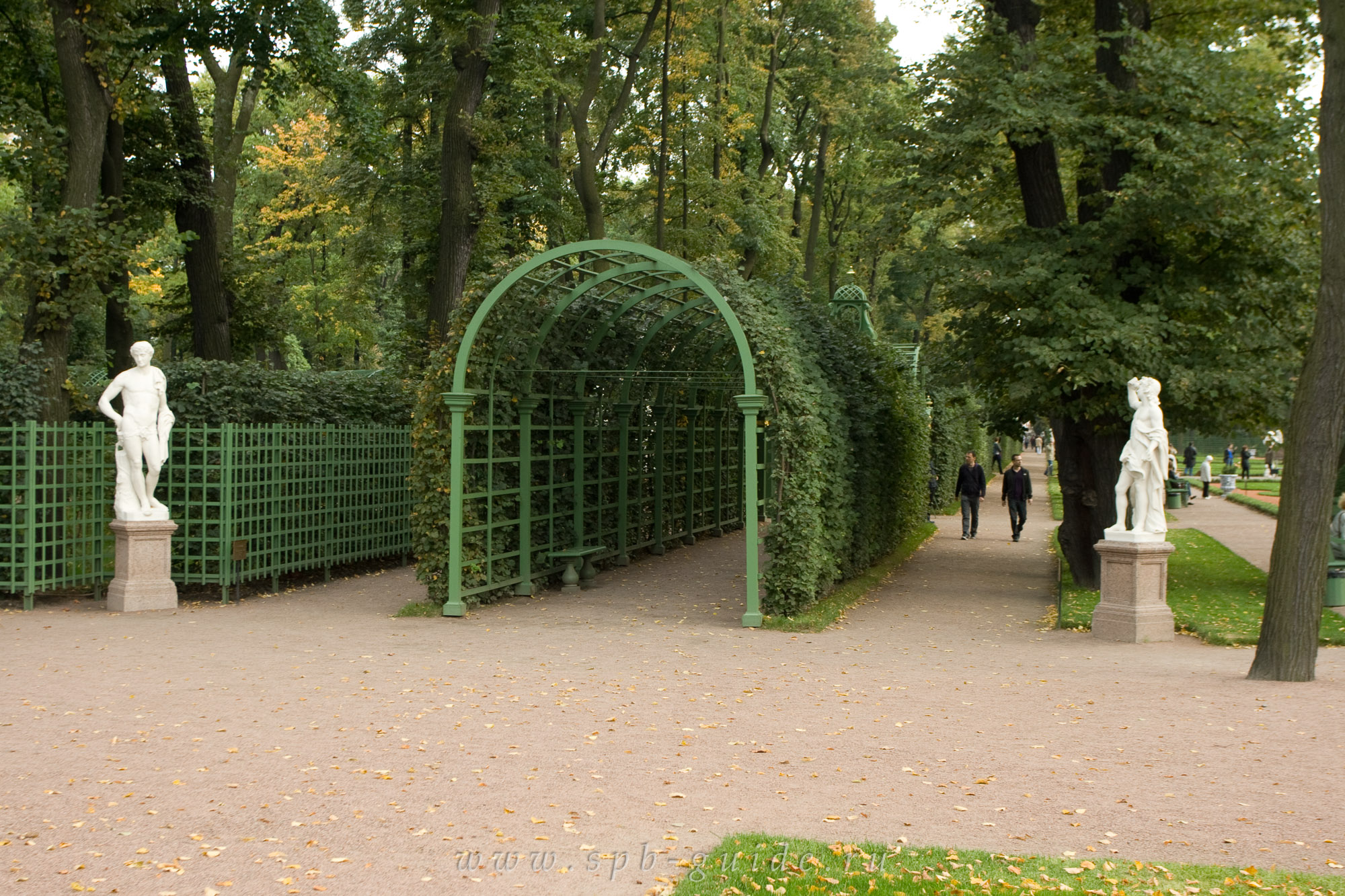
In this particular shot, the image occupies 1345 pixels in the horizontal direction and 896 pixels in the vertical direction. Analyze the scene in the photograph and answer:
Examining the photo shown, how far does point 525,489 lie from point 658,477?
4.63m

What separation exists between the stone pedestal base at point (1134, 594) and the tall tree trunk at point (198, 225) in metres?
14.2

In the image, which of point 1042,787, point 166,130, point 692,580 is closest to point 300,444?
point 692,580

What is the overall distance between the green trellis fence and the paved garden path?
1224 millimetres

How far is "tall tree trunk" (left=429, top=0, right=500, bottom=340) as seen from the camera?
18906 millimetres

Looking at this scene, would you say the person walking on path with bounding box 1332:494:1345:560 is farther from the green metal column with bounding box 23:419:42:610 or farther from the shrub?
the green metal column with bounding box 23:419:42:610

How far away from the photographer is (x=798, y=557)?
39.8ft

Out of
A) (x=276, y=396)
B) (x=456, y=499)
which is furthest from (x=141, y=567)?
(x=276, y=396)

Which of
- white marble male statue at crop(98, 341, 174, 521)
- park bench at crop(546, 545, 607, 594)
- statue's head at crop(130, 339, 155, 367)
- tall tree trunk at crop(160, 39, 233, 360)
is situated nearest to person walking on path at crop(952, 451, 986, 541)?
park bench at crop(546, 545, 607, 594)

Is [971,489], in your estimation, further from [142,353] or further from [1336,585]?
[142,353]

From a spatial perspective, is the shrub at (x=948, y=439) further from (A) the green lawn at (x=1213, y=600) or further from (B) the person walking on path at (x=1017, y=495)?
(A) the green lawn at (x=1213, y=600)

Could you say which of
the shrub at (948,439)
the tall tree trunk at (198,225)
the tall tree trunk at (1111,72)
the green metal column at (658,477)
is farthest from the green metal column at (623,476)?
the shrub at (948,439)

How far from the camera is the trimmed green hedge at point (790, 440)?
1215 centimetres

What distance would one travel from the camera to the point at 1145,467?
11727 millimetres

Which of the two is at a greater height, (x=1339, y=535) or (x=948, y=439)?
(x=948, y=439)
